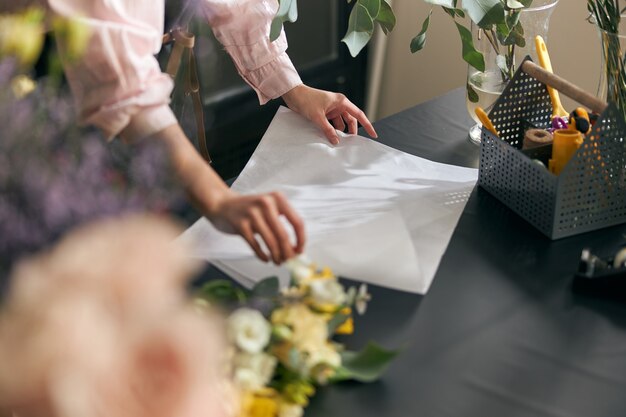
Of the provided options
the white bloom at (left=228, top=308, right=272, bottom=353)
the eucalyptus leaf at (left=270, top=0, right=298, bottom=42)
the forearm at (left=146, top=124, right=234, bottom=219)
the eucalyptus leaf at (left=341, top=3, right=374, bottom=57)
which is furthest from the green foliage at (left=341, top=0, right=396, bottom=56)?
the white bloom at (left=228, top=308, right=272, bottom=353)

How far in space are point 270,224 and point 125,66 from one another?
281 millimetres

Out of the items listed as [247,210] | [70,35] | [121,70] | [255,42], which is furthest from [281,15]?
[70,35]

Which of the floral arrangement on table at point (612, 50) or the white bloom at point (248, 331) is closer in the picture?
the white bloom at point (248, 331)

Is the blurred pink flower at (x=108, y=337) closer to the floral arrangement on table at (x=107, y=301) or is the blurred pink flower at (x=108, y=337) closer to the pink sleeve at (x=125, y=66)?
the floral arrangement on table at (x=107, y=301)

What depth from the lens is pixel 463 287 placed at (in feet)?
3.37

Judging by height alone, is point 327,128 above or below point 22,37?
below

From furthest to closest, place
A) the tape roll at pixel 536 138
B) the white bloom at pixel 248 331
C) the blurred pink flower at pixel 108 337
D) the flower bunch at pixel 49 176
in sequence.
Result: the tape roll at pixel 536 138 < the white bloom at pixel 248 331 < the flower bunch at pixel 49 176 < the blurred pink flower at pixel 108 337

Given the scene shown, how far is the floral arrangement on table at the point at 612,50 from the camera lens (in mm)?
1203

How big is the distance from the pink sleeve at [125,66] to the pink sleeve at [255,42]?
1.22 feet

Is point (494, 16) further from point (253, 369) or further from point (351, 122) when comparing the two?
point (253, 369)

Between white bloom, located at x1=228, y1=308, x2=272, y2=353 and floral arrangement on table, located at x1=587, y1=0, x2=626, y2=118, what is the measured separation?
0.78m

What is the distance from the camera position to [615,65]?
1.21 meters

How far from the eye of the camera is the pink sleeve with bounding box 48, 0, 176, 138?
853mm

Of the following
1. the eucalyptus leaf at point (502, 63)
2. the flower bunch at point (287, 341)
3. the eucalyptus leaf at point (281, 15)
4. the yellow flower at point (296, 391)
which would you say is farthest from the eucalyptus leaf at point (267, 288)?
the eucalyptus leaf at point (502, 63)
